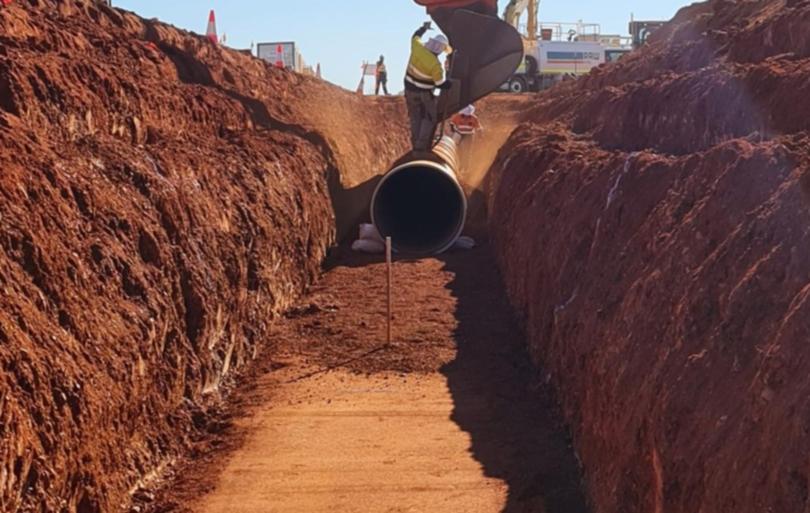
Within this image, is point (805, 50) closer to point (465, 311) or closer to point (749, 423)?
point (465, 311)

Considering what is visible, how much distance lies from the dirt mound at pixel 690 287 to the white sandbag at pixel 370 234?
605 centimetres

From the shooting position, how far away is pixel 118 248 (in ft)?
26.4

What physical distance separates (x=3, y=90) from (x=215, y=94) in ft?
23.0

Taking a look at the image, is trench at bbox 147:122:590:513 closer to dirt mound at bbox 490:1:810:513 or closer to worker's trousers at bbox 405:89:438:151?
dirt mound at bbox 490:1:810:513

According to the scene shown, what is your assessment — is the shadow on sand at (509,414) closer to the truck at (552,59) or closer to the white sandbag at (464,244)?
the white sandbag at (464,244)

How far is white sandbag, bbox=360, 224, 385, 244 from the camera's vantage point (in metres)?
19.0

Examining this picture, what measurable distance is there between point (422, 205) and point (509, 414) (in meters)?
11.4

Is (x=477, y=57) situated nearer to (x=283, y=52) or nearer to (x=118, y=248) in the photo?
(x=118, y=248)

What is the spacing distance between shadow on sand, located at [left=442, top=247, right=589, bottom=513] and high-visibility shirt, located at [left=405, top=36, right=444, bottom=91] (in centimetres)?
537

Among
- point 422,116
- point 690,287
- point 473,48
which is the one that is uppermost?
point 473,48

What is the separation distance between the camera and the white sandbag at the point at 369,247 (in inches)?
738

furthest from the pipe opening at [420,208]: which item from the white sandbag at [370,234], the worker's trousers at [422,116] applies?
the worker's trousers at [422,116]

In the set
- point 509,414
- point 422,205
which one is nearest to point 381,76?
point 422,205

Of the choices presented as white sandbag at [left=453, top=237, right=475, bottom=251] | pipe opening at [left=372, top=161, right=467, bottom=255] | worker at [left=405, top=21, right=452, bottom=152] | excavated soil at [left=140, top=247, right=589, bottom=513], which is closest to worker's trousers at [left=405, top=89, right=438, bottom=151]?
worker at [left=405, top=21, right=452, bottom=152]
